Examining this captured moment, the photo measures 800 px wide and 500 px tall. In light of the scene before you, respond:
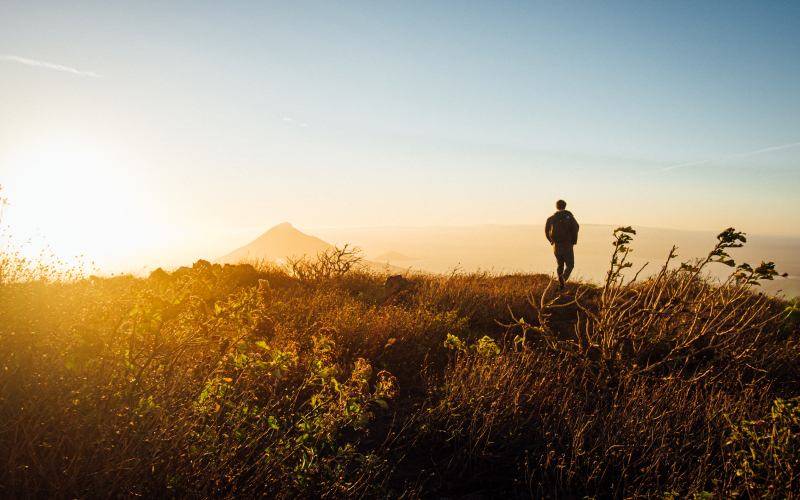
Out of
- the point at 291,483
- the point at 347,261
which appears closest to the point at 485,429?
the point at 291,483

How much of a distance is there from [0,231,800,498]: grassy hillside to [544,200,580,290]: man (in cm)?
467

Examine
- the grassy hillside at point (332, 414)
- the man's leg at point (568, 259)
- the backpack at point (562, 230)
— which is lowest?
the grassy hillside at point (332, 414)

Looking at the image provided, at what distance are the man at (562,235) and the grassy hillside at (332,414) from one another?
4.67m

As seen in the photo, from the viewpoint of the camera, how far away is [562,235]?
32.8 ft

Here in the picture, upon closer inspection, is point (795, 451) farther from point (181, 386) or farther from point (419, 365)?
point (181, 386)

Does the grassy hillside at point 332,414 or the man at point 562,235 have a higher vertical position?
the man at point 562,235

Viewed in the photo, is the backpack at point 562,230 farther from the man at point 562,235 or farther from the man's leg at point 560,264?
the man's leg at point 560,264

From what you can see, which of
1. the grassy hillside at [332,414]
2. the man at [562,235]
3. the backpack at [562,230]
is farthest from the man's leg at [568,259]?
the grassy hillside at [332,414]

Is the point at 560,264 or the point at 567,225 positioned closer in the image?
the point at 567,225

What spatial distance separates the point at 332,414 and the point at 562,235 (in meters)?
8.86

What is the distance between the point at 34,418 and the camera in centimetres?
192

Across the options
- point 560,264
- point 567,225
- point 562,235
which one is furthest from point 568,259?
point 567,225

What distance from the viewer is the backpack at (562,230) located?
9945mm

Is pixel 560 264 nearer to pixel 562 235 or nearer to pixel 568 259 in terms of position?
pixel 568 259
